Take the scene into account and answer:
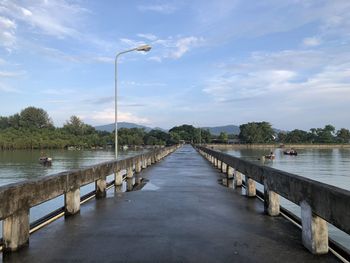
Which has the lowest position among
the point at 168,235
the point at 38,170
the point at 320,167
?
the point at 320,167

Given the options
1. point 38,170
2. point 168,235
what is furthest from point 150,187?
point 38,170

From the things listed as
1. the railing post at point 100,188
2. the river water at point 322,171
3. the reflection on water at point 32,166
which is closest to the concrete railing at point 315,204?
the river water at point 322,171

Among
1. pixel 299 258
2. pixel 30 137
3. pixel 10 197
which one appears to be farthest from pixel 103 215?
pixel 30 137

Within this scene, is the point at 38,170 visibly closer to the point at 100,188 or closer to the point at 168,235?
the point at 100,188

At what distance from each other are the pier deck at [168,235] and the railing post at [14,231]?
6.7 inches

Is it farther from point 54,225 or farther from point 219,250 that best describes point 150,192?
point 219,250

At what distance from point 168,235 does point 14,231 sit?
243cm

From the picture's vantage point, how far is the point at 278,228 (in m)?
7.48

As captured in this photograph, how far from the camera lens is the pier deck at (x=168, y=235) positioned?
5.67 metres

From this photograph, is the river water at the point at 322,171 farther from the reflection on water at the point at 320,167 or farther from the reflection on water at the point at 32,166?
the reflection on water at the point at 32,166

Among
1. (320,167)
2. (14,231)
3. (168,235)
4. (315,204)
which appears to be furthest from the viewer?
(320,167)

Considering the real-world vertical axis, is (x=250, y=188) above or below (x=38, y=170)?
above

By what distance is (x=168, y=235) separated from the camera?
689 centimetres

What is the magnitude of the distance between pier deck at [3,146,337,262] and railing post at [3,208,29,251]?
0.56ft
